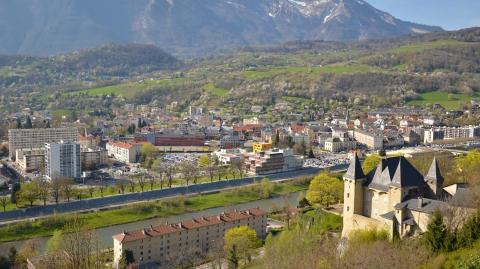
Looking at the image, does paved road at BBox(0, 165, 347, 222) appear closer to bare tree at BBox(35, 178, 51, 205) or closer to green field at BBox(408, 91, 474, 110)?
bare tree at BBox(35, 178, 51, 205)

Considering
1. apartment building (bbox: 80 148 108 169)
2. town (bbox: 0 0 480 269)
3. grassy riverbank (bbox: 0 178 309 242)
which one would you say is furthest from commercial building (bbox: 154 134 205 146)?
grassy riverbank (bbox: 0 178 309 242)

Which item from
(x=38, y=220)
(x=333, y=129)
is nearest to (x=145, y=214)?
(x=38, y=220)

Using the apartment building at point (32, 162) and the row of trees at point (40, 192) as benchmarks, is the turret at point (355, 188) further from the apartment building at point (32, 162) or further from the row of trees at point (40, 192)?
the apartment building at point (32, 162)

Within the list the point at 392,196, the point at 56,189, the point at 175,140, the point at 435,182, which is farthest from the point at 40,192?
the point at 175,140

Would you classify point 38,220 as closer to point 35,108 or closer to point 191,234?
point 191,234

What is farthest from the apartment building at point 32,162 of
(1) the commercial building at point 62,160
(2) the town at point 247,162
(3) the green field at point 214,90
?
(3) the green field at point 214,90

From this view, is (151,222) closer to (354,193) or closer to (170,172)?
(170,172)

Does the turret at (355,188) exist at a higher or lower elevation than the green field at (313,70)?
lower
